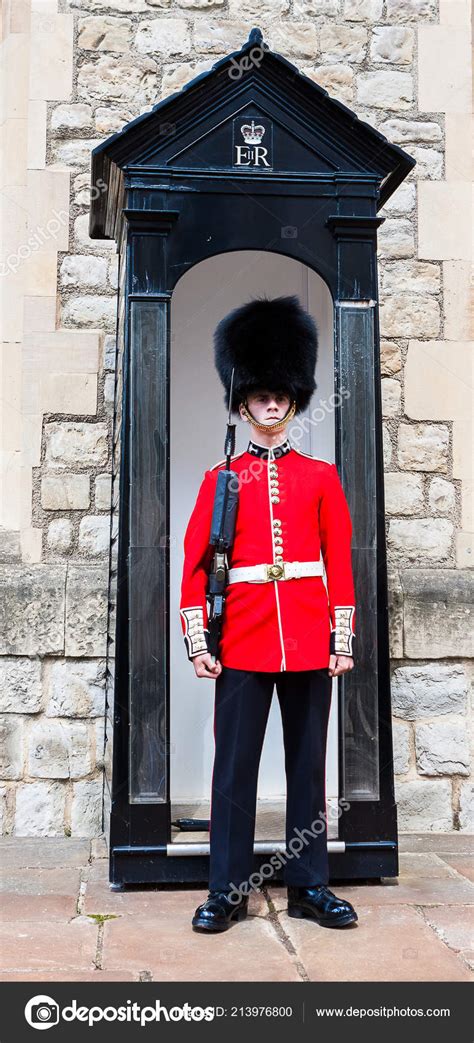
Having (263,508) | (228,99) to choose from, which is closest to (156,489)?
(263,508)

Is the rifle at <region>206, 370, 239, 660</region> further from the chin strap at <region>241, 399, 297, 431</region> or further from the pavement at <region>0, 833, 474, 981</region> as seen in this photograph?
the pavement at <region>0, 833, 474, 981</region>

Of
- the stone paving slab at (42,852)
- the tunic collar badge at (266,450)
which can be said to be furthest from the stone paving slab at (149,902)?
the tunic collar badge at (266,450)

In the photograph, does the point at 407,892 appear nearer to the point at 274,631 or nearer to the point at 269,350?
the point at 274,631

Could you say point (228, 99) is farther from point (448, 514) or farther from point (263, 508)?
point (448, 514)

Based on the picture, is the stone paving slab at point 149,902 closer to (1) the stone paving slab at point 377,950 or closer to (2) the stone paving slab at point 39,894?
(2) the stone paving slab at point 39,894

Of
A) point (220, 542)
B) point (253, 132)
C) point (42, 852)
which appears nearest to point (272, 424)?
point (220, 542)

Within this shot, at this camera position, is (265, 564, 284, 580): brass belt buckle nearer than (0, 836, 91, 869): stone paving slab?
Yes

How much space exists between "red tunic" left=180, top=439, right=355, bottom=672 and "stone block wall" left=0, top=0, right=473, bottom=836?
1064 mm

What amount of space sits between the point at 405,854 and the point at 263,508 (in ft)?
4.37

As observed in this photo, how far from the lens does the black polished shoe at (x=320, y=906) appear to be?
2570 millimetres

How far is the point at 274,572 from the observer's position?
2.70m
